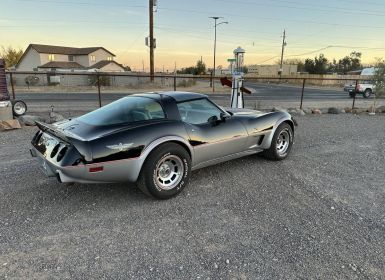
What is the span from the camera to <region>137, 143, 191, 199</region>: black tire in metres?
3.53

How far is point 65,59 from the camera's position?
5862 centimetres

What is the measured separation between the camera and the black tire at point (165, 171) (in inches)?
139

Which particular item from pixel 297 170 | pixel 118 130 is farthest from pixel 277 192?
pixel 118 130

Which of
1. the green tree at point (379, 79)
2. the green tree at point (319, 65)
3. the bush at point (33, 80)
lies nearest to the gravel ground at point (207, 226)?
the green tree at point (379, 79)

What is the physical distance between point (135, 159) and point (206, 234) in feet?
Result: 3.74

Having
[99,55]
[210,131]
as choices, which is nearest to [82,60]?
[99,55]

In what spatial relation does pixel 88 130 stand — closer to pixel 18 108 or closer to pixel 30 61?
pixel 18 108

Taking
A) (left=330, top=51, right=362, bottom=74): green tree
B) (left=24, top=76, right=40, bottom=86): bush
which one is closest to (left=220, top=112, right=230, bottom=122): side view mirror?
(left=24, top=76, right=40, bottom=86): bush

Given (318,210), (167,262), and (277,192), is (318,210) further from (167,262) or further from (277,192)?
(167,262)

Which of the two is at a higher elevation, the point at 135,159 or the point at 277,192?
the point at 135,159

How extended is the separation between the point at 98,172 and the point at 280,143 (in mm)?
3416

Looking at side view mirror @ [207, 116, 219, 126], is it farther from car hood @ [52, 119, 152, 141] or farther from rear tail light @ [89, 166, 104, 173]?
rear tail light @ [89, 166, 104, 173]

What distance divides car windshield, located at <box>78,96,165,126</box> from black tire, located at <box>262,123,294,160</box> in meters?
2.20

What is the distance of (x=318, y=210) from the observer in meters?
3.54
